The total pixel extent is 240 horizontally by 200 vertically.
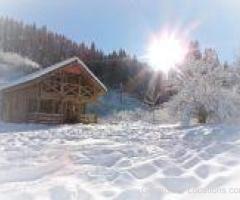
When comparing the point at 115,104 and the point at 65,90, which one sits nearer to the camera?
the point at 65,90

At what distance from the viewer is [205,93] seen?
17.1 m

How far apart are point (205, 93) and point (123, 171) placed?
37.6 feet

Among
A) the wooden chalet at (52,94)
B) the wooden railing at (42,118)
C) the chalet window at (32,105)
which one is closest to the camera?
the wooden railing at (42,118)

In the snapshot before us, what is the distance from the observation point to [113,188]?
17.4 feet

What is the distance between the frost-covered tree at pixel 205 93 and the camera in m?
16.5

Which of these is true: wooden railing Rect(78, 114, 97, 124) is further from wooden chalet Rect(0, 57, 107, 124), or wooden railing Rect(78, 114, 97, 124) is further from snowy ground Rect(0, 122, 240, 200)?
snowy ground Rect(0, 122, 240, 200)

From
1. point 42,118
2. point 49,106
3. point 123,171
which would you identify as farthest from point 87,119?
point 123,171

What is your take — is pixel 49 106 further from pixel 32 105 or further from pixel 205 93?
pixel 205 93

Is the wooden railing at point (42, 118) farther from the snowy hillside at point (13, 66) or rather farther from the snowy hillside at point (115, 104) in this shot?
the snowy hillside at point (13, 66)

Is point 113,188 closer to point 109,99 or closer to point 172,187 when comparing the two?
point 172,187

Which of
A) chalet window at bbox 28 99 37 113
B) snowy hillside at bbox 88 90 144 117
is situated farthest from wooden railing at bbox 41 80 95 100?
snowy hillside at bbox 88 90 144 117

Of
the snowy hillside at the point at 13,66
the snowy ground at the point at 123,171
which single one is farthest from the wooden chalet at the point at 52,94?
the snowy hillside at the point at 13,66

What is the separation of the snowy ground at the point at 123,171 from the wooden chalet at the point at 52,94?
16128 millimetres

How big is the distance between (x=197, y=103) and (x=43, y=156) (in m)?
10.6
